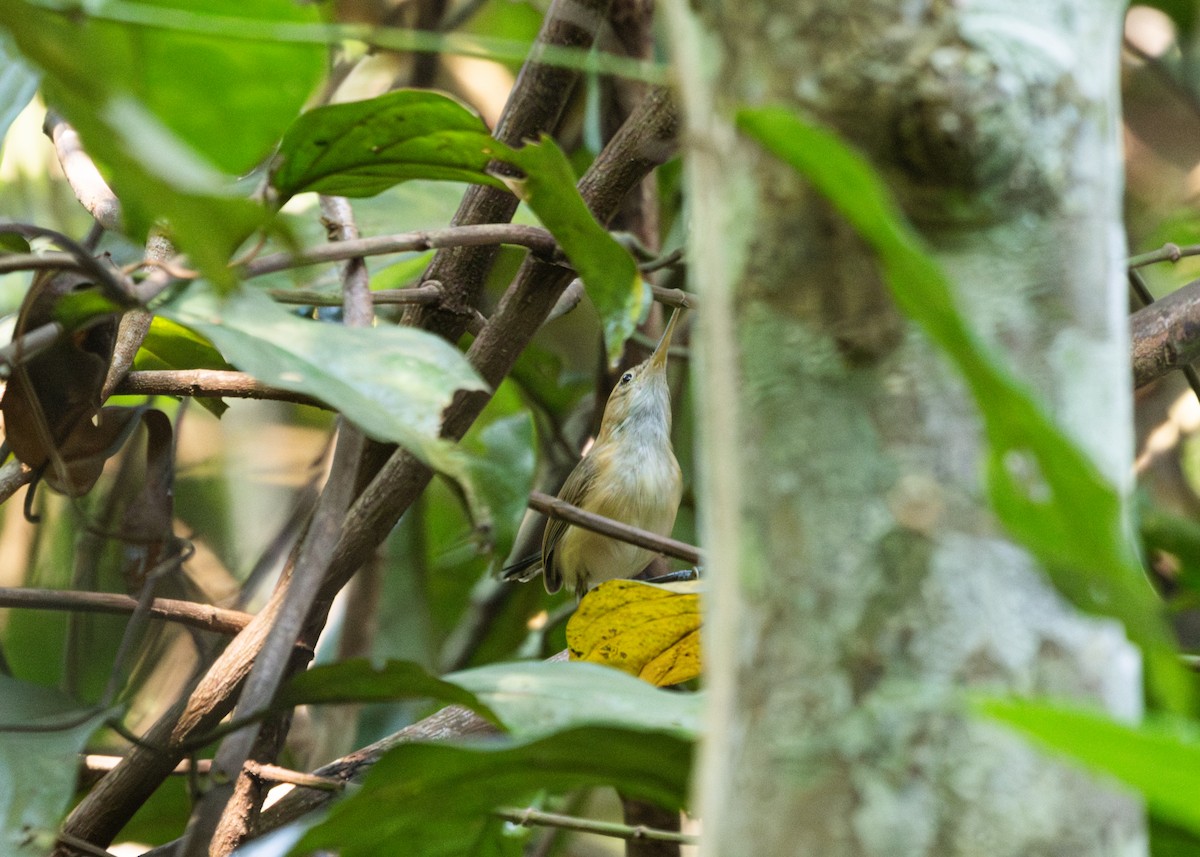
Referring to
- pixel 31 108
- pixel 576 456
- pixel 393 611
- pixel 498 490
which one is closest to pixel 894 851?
pixel 498 490

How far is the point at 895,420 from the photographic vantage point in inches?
16.8

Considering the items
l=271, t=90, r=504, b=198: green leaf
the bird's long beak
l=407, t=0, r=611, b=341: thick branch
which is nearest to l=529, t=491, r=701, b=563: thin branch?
l=407, t=0, r=611, b=341: thick branch

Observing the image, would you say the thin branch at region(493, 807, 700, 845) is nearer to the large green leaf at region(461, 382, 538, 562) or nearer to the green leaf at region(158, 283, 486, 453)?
the large green leaf at region(461, 382, 538, 562)

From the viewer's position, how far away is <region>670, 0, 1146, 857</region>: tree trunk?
406 millimetres

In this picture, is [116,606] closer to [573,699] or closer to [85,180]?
[85,180]

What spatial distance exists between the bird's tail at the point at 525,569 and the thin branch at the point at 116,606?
0.94 metres

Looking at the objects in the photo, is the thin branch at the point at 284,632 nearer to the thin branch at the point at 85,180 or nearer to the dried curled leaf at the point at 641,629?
the dried curled leaf at the point at 641,629

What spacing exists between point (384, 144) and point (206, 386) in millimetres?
379

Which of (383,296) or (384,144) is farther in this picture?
(383,296)

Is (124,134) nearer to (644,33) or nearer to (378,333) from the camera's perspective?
(378,333)

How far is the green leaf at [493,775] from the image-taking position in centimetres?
61

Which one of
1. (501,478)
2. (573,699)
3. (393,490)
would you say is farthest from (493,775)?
(393,490)

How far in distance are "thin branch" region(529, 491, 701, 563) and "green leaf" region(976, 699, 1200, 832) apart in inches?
30.4

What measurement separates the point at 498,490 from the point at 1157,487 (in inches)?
72.8
